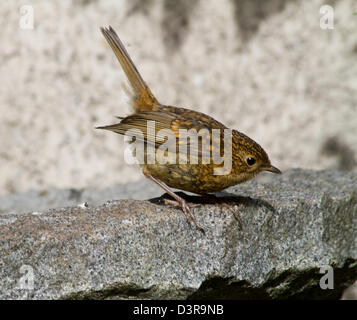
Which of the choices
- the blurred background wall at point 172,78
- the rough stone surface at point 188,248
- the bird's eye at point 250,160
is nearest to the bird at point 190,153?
the bird's eye at point 250,160

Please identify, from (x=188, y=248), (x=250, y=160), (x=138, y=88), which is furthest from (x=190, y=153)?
(x=138, y=88)

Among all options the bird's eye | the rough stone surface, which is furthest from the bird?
the rough stone surface

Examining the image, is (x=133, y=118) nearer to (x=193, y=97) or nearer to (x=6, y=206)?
(x=6, y=206)

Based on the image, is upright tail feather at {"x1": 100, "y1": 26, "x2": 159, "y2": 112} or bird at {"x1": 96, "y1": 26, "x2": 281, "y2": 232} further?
upright tail feather at {"x1": 100, "y1": 26, "x2": 159, "y2": 112}

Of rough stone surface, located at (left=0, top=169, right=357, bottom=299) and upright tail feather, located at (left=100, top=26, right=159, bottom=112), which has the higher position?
upright tail feather, located at (left=100, top=26, right=159, bottom=112)

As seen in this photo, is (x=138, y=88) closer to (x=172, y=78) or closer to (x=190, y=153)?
(x=190, y=153)

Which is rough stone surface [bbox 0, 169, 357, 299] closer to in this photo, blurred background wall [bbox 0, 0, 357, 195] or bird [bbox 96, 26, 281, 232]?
bird [bbox 96, 26, 281, 232]

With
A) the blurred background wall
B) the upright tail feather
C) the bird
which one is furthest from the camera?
the blurred background wall
